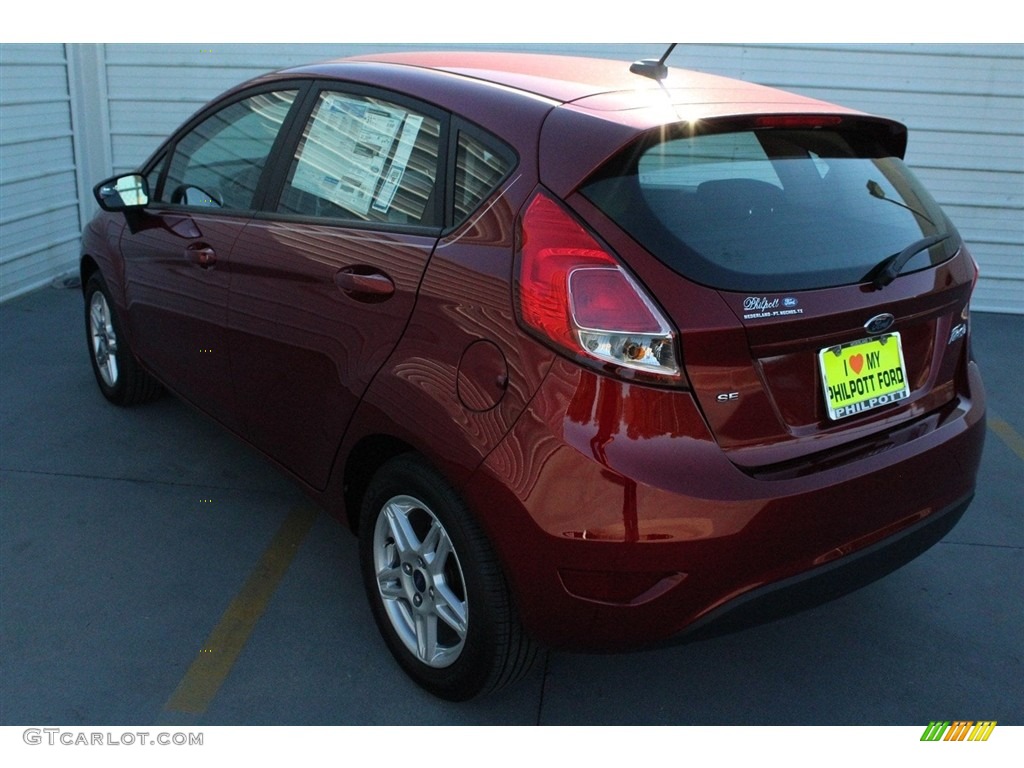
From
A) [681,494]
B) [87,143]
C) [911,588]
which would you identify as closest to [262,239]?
[681,494]

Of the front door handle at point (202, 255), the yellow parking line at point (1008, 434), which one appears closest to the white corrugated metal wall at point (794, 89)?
the yellow parking line at point (1008, 434)

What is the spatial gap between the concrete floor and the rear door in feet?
1.61

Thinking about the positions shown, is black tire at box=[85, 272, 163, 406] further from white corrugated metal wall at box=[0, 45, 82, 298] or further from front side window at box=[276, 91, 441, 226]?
white corrugated metal wall at box=[0, 45, 82, 298]

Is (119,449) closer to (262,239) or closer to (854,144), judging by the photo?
(262,239)

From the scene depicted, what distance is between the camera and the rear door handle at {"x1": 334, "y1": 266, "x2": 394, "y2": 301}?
2.70 metres

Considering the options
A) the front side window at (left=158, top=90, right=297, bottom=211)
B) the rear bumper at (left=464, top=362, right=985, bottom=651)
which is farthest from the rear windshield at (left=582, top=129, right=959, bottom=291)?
the front side window at (left=158, top=90, right=297, bottom=211)

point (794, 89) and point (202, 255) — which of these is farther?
point (794, 89)

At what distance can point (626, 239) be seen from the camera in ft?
7.42

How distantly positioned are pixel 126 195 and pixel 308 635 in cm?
205

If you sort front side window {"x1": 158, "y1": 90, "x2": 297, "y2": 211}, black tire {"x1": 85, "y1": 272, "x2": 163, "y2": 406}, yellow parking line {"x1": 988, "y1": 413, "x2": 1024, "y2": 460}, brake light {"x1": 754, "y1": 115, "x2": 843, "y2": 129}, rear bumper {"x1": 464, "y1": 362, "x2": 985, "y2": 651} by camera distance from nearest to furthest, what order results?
rear bumper {"x1": 464, "y1": 362, "x2": 985, "y2": 651}
brake light {"x1": 754, "y1": 115, "x2": 843, "y2": 129}
front side window {"x1": 158, "y1": 90, "x2": 297, "y2": 211}
black tire {"x1": 85, "y1": 272, "x2": 163, "y2": 406}
yellow parking line {"x1": 988, "y1": 413, "x2": 1024, "y2": 460}

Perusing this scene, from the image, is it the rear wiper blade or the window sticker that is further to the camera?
the window sticker

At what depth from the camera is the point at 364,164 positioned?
2984 millimetres

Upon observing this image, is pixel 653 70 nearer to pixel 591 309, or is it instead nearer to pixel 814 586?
pixel 591 309

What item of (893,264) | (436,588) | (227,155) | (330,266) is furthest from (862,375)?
(227,155)
